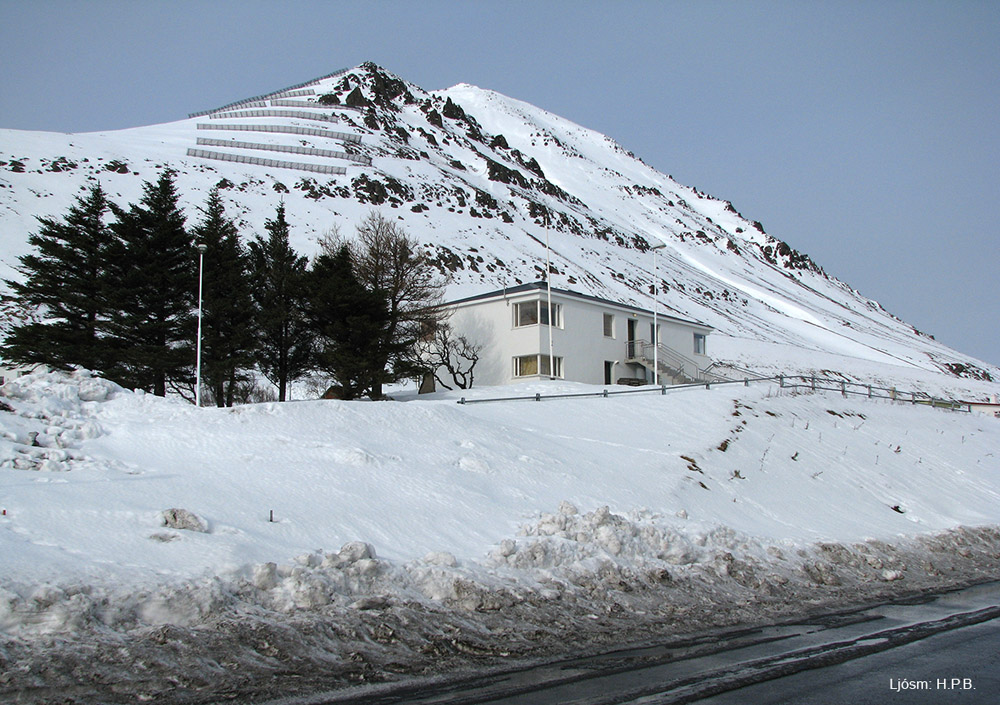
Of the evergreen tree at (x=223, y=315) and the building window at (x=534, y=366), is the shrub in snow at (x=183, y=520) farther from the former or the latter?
the building window at (x=534, y=366)

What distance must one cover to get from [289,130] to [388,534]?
151m

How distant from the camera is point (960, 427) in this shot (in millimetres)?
38844

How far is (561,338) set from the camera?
42312mm

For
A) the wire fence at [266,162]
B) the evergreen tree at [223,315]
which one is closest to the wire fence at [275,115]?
the wire fence at [266,162]

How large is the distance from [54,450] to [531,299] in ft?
99.7

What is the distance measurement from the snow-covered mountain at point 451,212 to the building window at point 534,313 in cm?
2178

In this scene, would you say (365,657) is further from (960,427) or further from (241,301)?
(960,427)

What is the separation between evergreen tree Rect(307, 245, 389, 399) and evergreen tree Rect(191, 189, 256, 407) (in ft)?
9.56

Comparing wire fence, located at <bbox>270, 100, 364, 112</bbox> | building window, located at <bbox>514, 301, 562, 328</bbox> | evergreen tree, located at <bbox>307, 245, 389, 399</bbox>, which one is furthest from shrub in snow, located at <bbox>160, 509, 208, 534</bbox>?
wire fence, located at <bbox>270, 100, 364, 112</bbox>

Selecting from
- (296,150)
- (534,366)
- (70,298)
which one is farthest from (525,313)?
(296,150)

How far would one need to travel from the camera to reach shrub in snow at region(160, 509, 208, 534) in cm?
Answer: 1073

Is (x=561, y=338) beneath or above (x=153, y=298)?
beneath

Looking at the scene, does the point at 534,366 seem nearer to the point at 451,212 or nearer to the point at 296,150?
the point at 451,212

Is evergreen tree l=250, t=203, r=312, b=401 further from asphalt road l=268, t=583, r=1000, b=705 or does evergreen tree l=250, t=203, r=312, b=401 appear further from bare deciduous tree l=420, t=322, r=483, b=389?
asphalt road l=268, t=583, r=1000, b=705
